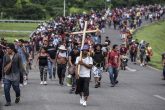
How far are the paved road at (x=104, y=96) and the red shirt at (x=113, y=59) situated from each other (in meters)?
0.93

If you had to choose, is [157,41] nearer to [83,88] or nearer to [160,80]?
[160,80]

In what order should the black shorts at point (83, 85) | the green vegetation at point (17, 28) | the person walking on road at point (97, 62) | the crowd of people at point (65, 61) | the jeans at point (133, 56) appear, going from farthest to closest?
the green vegetation at point (17, 28) → the jeans at point (133, 56) → the person walking on road at point (97, 62) → the black shorts at point (83, 85) → the crowd of people at point (65, 61)

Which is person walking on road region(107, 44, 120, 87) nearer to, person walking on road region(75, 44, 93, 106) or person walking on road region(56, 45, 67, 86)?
person walking on road region(56, 45, 67, 86)

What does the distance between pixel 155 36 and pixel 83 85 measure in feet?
143

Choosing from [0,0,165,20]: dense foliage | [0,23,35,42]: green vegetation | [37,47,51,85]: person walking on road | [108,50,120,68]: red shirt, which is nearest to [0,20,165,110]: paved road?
[37,47,51,85]: person walking on road

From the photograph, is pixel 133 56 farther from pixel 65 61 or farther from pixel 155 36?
pixel 155 36

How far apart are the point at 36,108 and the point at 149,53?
69.4 ft

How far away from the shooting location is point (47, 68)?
23.2m

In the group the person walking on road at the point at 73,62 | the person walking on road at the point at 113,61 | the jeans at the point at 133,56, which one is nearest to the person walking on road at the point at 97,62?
the person walking on road at the point at 113,61

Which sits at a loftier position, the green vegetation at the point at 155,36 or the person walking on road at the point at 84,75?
the person walking on road at the point at 84,75

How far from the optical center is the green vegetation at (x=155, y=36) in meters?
53.1

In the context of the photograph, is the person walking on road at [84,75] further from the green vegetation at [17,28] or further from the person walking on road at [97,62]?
the green vegetation at [17,28]

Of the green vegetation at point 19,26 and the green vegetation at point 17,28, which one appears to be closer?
the green vegetation at point 17,28

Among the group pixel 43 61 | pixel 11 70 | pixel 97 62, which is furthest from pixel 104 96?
pixel 11 70
